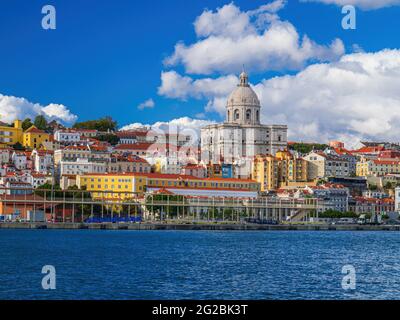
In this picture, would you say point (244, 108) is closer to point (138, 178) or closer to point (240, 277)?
point (138, 178)

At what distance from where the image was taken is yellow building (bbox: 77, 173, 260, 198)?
224 ft

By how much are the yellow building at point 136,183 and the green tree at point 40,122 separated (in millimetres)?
27963

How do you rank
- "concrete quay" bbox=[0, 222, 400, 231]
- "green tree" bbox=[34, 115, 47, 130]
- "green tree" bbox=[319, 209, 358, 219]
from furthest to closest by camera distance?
"green tree" bbox=[34, 115, 47, 130]
"green tree" bbox=[319, 209, 358, 219]
"concrete quay" bbox=[0, 222, 400, 231]

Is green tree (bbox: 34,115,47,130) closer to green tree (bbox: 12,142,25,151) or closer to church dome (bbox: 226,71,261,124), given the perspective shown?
green tree (bbox: 12,142,25,151)

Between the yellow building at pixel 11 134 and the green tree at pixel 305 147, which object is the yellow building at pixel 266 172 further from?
the yellow building at pixel 11 134

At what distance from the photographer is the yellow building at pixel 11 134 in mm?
86713

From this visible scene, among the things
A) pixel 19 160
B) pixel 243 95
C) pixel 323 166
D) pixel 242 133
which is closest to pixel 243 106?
pixel 243 95

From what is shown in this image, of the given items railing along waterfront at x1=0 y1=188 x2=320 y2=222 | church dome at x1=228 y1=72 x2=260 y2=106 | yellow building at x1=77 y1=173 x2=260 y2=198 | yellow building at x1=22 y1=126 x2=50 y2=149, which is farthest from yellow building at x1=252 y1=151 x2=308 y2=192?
yellow building at x1=22 y1=126 x2=50 y2=149

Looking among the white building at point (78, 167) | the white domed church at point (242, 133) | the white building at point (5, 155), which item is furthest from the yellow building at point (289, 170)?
the white building at point (5, 155)

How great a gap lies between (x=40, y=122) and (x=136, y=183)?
1243 inches

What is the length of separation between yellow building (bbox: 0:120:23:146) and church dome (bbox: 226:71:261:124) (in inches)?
828
